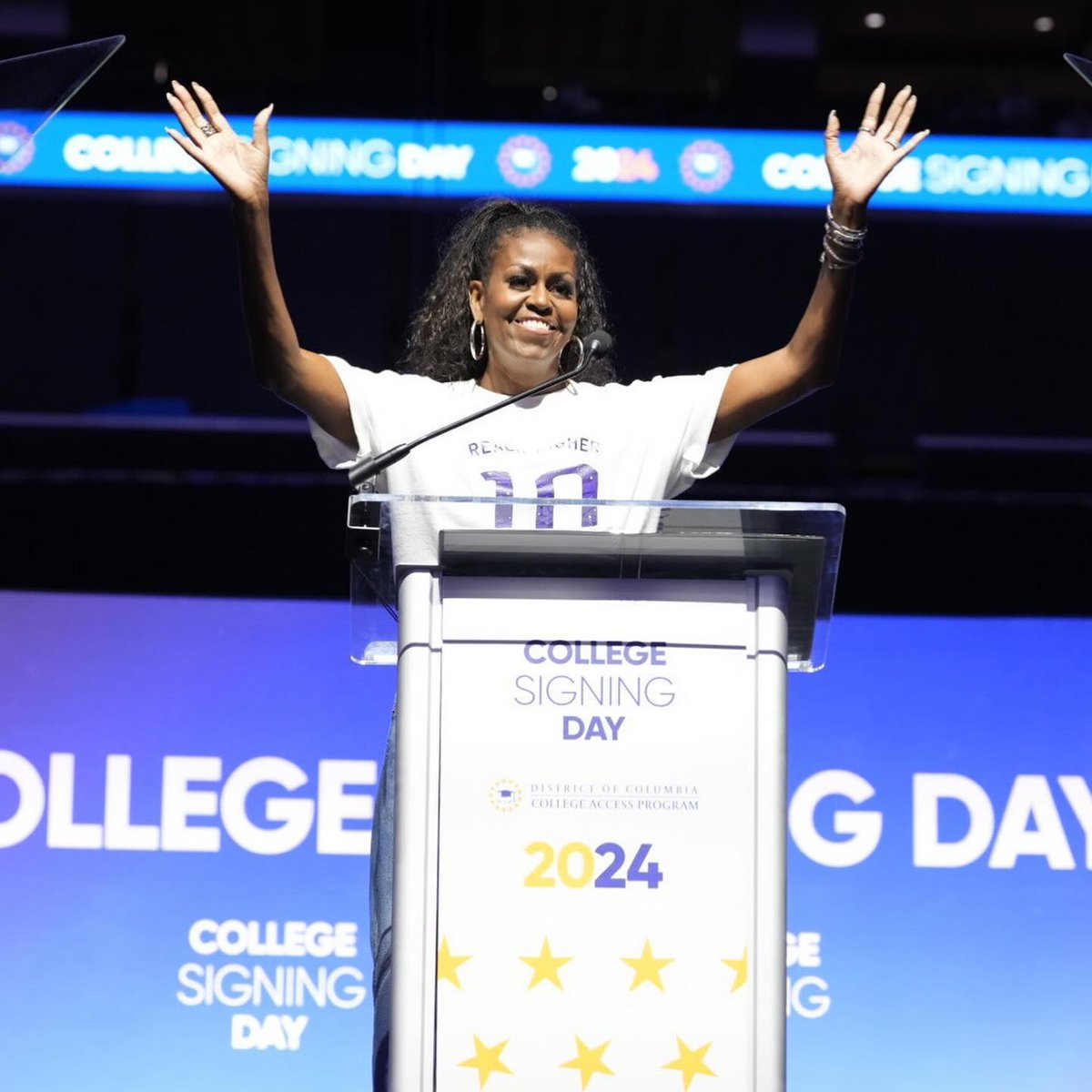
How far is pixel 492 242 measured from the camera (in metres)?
2.53

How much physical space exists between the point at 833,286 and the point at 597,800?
775 millimetres

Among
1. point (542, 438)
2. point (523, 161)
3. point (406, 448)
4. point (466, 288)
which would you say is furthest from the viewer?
point (523, 161)

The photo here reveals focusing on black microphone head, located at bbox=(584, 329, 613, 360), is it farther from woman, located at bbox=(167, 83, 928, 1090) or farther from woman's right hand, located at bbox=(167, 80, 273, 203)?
woman's right hand, located at bbox=(167, 80, 273, 203)

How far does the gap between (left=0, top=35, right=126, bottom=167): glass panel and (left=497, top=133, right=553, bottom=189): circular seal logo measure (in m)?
1.85

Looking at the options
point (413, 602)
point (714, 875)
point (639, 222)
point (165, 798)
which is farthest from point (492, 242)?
point (639, 222)

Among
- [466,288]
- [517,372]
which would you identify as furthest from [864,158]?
[466,288]

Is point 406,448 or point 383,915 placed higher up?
point 406,448

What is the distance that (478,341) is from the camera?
99.0 inches

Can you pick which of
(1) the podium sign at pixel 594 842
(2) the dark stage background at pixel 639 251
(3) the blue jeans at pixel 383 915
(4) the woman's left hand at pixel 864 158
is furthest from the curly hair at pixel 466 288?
(2) the dark stage background at pixel 639 251

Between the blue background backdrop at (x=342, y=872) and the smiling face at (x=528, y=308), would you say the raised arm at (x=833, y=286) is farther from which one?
the blue background backdrop at (x=342, y=872)

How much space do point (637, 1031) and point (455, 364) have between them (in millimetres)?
1097

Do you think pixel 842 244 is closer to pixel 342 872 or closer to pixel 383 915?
pixel 383 915

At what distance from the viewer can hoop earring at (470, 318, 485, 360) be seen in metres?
2.51

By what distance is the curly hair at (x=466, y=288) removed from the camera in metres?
2.53
